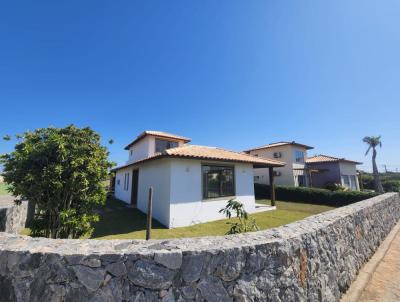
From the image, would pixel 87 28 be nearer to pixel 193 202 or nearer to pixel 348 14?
pixel 193 202

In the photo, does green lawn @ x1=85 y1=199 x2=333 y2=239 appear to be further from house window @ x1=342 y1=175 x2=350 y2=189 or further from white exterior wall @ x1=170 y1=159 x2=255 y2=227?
house window @ x1=342 y1=175 x2=350 y2=189

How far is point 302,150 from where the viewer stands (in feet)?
101

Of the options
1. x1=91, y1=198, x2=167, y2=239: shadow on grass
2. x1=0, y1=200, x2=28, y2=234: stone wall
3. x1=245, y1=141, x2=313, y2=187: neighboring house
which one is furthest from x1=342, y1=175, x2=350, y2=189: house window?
x1=0, y1=200, x2=28, y2=234: stone wall

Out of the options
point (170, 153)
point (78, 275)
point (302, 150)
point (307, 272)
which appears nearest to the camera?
point (78, 275)

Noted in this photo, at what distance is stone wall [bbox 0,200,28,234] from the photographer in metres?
6.88

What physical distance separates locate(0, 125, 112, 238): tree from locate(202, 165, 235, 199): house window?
730 cm

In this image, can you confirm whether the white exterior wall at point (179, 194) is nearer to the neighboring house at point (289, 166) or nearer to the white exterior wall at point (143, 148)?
the white exterior wall at point (143, 148)

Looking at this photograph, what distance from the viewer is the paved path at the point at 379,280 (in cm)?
431

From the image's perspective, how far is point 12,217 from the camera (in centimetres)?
787

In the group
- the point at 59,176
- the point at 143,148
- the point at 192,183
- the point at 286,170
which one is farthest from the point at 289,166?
the point at 59,176

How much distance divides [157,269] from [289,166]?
29698mm

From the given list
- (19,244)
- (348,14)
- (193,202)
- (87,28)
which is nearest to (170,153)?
(193,202)

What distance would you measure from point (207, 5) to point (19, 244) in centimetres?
1141

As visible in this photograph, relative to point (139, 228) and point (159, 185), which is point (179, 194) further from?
point (139, 228)
